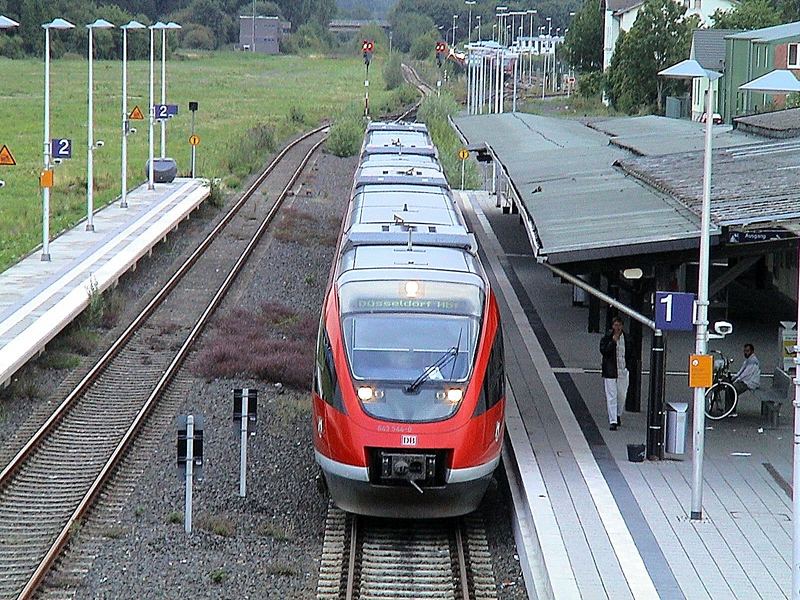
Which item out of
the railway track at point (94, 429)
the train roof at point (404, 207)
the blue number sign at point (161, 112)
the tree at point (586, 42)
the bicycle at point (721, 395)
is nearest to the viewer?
the railway track at point (94, 429)

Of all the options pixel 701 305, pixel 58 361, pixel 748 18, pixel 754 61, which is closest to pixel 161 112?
pixel 58 361

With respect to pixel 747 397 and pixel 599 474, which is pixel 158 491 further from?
pixel 747 397

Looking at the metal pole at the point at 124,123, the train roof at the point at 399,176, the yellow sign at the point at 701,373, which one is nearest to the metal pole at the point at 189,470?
the yellow sign at the point at 701,373

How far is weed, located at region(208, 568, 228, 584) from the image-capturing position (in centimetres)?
1170

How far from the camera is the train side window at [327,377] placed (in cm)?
1299

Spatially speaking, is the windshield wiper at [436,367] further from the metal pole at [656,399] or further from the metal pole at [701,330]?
the metal pole at [656,399]

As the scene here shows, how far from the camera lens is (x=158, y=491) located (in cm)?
1424

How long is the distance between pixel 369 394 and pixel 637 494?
3118 mm

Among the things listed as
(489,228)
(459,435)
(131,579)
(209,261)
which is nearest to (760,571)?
(459,435)

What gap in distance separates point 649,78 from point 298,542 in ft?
193

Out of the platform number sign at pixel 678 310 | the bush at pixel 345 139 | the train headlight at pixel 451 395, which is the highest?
the bush at pixel 345 139

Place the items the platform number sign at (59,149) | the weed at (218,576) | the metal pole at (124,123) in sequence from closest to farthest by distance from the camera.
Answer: the weed at (218,576) → the platform number sign at (59,149) → the metal pole at (124,123)

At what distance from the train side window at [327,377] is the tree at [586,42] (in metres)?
82.6

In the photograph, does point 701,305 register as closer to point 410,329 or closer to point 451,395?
point 451,395
